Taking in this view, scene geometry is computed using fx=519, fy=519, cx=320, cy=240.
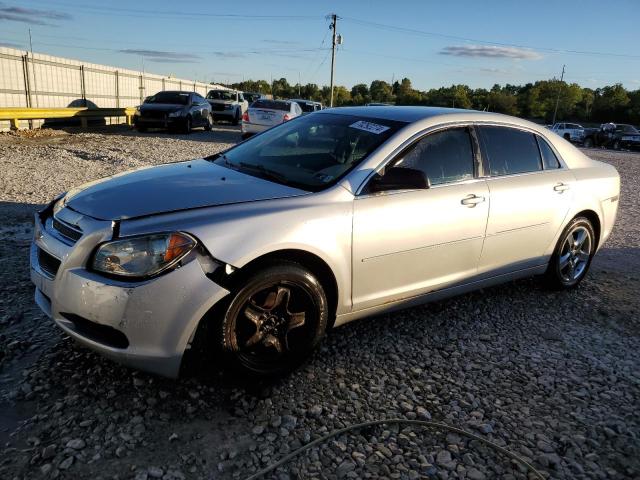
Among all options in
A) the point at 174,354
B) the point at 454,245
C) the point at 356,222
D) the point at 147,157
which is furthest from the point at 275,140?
the point at 147,157

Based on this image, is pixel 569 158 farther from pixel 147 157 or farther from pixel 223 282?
pixel 147 157

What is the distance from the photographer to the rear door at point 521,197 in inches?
159

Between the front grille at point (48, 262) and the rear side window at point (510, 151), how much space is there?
311 centimetres

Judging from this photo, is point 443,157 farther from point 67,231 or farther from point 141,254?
point 67,231

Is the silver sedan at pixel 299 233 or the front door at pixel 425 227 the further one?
the front door at pixel 425 227

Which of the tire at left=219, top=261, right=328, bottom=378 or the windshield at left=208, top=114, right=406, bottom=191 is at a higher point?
the windshield at left=208, top=114, right=406, bottom=191

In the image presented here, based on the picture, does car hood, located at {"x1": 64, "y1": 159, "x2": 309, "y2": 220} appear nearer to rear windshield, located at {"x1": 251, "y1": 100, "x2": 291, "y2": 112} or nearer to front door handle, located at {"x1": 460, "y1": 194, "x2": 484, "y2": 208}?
front door handle, located at {"x1": 460, "y1": 194, "x2": 484, "y2": 208}

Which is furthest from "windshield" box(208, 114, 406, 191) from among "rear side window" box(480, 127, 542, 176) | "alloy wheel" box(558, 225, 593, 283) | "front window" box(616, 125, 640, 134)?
"front window" box(616, 125, 640, 134)

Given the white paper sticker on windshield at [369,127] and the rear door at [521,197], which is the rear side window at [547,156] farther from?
the white paper sticker on windshield at [369,127]

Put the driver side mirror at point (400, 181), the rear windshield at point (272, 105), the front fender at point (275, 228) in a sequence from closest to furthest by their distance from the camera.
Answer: the front fender at point (275, 228) → the driver side mirror at point (400, 181) → the rear windshield at point (272, 105)

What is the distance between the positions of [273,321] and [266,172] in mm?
1120

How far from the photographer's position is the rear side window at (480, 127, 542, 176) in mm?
4127

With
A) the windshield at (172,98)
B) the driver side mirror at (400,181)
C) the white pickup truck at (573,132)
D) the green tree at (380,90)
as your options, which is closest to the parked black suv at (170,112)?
the windshield at (172,98)

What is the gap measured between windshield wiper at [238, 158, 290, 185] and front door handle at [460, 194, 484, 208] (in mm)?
1311
